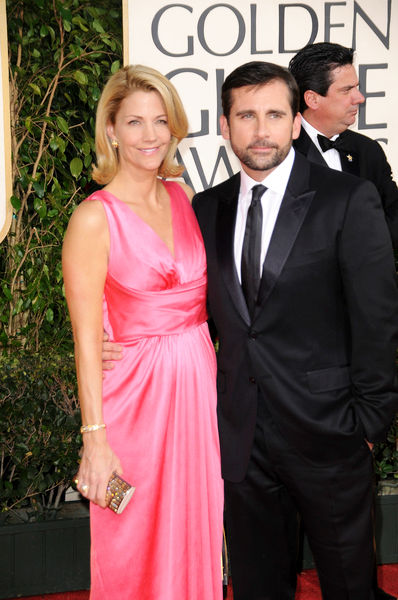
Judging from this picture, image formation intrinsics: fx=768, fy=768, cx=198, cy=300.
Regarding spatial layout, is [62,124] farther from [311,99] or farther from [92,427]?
[92,427]

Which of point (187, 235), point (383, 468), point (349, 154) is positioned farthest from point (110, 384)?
point (383, 468)

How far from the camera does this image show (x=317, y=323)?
2.14 m

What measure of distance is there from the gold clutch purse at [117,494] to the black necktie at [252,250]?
2.03 feet

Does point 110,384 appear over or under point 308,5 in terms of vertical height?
under

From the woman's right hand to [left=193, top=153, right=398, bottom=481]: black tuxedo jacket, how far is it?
14.3 inches

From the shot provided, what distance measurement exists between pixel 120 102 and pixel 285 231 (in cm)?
65

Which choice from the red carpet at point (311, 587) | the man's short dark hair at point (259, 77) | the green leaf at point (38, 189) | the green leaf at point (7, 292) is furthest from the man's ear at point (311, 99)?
the red carpet at point (311, 587)

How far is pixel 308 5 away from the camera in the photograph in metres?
3.43

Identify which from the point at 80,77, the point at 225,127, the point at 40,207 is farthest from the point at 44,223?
the point at 225,127

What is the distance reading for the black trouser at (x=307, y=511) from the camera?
2.20m

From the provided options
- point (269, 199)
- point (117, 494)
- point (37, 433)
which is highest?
point (269, 199)

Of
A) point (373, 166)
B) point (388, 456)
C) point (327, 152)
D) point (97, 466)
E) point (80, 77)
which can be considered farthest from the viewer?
point (388, 456)

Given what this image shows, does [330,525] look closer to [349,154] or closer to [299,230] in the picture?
[299,230]

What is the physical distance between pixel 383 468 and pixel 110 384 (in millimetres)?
1871
